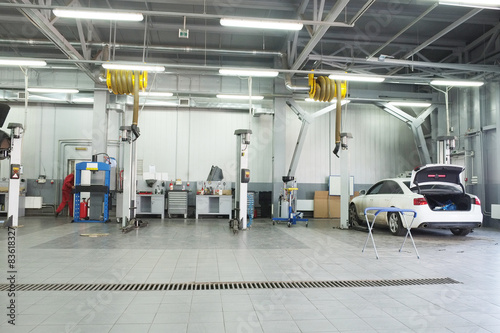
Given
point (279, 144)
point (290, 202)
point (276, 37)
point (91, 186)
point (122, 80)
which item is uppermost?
point (276, 37)

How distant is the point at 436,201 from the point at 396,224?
3.34 ft

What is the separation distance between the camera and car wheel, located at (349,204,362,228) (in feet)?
30.2

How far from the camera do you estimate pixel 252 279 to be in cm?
381

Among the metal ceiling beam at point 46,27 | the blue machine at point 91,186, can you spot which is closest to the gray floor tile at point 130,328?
the metal ceiling beam at point 46,27

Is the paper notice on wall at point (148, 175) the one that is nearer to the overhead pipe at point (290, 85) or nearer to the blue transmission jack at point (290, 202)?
the blue transmission jack at point (290, 202)

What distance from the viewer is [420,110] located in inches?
484

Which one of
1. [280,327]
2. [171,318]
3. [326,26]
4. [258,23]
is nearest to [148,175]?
[258,23]

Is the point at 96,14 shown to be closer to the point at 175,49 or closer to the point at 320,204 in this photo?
the point at 175,49

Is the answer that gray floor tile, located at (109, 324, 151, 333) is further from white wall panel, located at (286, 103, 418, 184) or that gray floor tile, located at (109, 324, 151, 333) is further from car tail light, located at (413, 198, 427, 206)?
white wall panel, located at (286, 103, 418, 184)

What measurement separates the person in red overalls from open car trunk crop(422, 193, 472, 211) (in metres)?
10.3

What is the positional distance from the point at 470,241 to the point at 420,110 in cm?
677

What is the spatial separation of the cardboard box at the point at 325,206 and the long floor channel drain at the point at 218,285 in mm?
8471

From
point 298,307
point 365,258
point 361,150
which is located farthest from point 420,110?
point 298,307

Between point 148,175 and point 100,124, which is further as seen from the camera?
point 148,175
